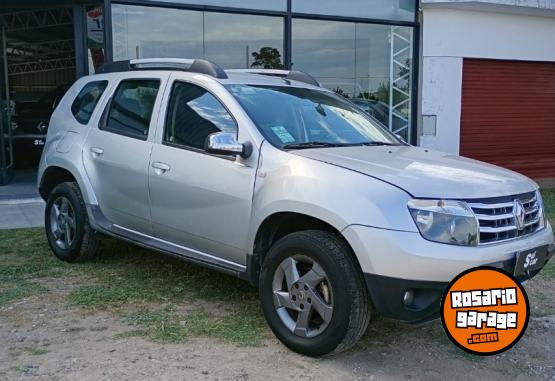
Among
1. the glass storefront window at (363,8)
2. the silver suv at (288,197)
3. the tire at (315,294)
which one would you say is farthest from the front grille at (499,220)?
the glass storefront window at (363,8)

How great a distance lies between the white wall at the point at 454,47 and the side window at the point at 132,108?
747cm

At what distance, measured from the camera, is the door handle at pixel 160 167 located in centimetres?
468

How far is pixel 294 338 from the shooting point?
3838mm

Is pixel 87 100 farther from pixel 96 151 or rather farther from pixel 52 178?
pixel 52 178

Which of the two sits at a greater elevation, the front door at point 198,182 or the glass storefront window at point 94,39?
the glass storefront window at point 94,39

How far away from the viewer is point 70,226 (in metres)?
5.80

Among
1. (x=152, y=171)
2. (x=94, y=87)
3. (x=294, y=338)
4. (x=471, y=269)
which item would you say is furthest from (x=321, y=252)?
(x=94, y=87)

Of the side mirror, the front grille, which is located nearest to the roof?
the side mirror

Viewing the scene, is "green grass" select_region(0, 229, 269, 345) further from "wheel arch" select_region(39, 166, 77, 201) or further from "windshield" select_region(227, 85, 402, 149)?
"windshield" select_region(227, 85, 402, 149)

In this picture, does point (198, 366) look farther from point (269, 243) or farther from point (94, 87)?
point (94, 87)

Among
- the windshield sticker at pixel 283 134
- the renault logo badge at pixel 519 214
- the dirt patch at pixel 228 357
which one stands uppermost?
the windshield sticker at pixel 283 134

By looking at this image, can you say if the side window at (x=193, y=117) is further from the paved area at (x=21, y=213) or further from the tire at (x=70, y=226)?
the paved area at (x=21, y=213)

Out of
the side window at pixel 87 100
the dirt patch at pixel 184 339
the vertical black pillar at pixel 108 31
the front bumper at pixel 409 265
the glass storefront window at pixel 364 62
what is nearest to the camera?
the front bumper at pixel 409 265

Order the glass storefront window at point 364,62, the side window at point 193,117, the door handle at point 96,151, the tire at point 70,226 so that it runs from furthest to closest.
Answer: the glass storefront window at point 364,62, the tire at point 70,226, the door handle at point 96,151, the side window at point 193,117
